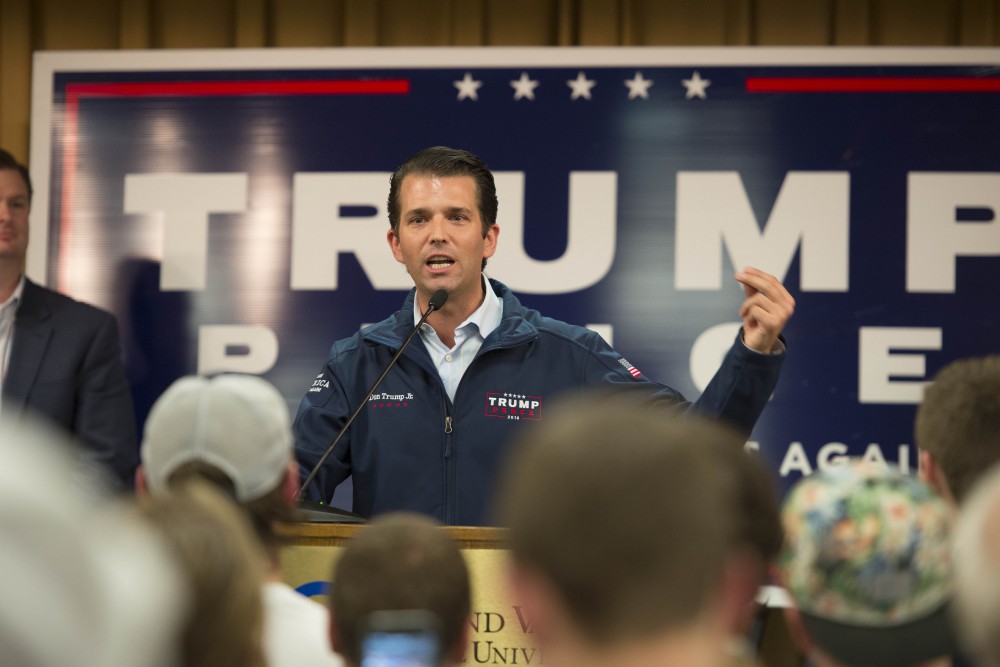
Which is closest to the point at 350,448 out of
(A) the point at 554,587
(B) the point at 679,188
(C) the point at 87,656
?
(B) the point at 679,188

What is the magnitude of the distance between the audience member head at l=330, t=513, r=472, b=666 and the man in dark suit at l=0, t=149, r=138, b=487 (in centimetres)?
279

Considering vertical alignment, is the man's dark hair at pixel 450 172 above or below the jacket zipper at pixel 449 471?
above

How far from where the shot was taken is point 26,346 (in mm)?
4039

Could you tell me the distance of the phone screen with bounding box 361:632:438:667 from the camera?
1.17 meters

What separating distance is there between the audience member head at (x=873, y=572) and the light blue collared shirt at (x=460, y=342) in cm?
195

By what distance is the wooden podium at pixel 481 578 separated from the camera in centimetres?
220

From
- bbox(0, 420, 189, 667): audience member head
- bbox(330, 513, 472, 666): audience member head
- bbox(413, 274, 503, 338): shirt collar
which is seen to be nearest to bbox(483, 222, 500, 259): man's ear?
bbox(413, 274, 503, 338): shirt collar

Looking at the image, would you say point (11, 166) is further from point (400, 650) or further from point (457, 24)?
point (400, 650)

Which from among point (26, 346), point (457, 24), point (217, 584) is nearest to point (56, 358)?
point (26, 346)

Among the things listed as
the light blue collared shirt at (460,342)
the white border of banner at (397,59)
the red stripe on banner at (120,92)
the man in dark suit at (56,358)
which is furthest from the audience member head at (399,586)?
the red stripe on banner at (120,92)

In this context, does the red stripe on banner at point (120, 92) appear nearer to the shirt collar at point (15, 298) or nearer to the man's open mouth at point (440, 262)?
the shirt collar at point (15, 298)

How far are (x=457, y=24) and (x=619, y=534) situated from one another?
431cm

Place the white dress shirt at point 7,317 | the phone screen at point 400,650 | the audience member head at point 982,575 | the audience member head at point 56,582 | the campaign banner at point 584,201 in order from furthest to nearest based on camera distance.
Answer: the campaign banner at point 584,201 → the white dress shirt at point 7,317 → the phone screen at point 400,650 → the audience member head at point 982,575 → the audience member head at point 56,582

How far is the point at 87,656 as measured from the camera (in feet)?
1.96
